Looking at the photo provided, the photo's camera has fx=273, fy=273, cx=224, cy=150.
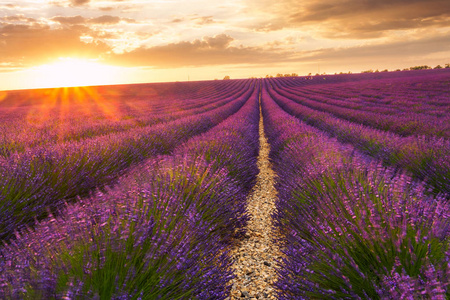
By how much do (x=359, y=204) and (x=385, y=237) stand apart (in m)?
0.44

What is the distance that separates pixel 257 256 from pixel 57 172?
2760 mm

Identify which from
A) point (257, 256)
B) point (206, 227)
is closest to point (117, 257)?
point (206, 227)

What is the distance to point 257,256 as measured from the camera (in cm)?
289

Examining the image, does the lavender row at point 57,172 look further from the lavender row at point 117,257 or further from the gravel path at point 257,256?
the gravel path at point 257,256

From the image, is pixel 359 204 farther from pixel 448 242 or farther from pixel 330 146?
pixel 330 146

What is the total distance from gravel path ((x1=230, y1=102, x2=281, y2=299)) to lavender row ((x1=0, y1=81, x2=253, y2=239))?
1.75m

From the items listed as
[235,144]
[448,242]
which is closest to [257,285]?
[448,242]

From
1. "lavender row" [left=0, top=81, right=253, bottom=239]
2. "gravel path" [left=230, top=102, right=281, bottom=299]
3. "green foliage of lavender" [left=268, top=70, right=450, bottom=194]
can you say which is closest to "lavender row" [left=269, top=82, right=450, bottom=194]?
"green foliage of lavender" [left=268, top=70, right=450, bottom=194]

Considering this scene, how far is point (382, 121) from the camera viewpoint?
27.4 ft

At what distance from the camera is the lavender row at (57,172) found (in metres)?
2.80

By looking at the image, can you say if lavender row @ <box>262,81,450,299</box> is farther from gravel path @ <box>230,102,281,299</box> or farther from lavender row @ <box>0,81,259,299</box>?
lavender row @ <box>0,81,259,299</box>

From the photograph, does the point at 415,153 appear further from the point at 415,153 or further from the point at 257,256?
the point at 257,256

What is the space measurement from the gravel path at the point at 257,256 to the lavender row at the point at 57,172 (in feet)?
5.74

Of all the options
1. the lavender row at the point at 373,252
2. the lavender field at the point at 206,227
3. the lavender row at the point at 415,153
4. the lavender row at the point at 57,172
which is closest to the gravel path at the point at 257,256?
the lavender field at the point at 206,227
